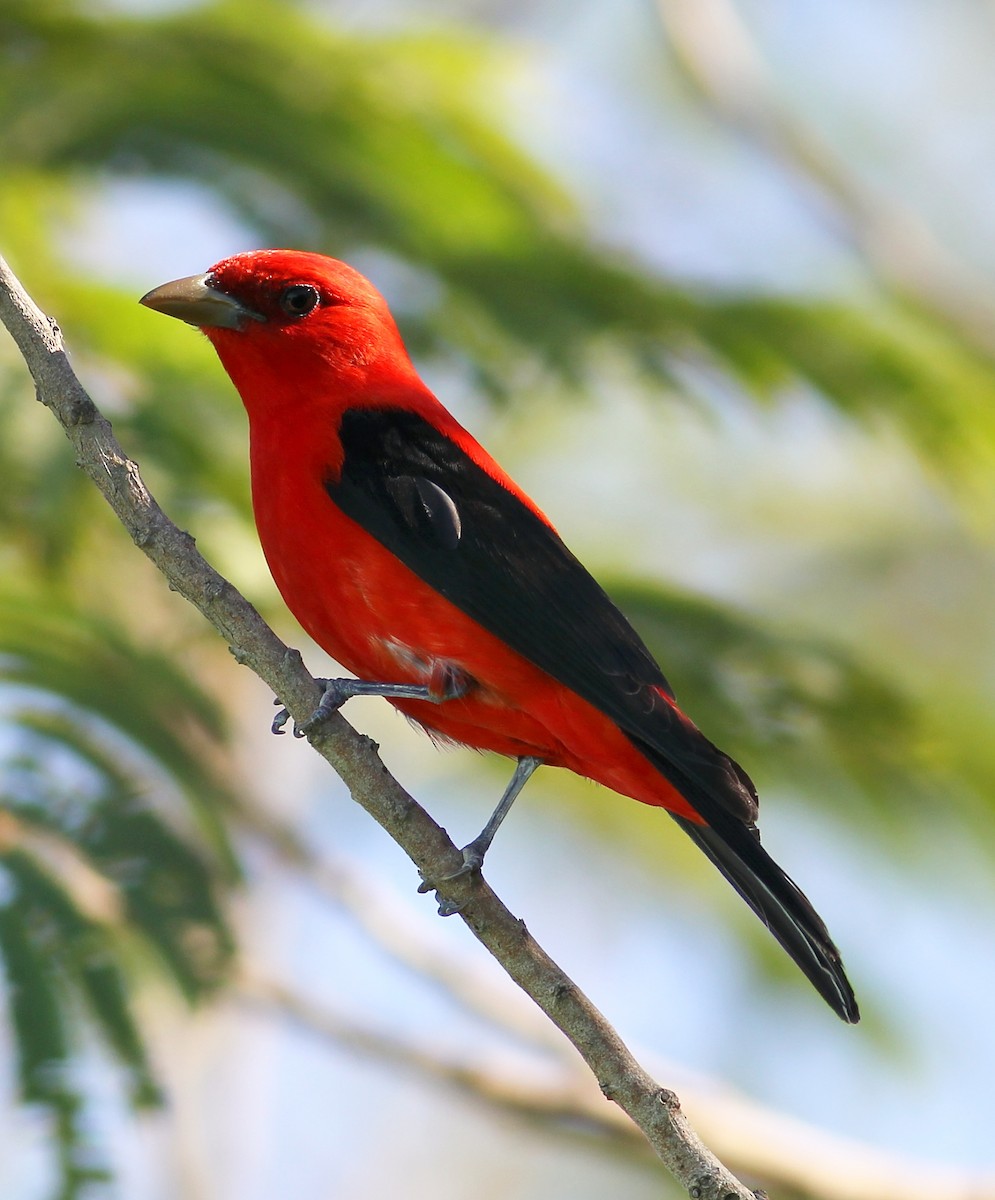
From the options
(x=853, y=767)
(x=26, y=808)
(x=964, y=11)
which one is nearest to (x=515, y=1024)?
(x=853, y=767)

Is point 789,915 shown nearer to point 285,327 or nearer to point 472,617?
point 472,617

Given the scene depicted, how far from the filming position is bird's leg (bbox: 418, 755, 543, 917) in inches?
137

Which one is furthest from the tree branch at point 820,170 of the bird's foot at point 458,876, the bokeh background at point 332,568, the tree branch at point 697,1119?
the bird's foot at point 458,876

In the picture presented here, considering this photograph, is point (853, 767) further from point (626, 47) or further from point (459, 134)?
point (626, 47)

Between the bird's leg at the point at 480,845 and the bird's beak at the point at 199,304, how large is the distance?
A: 56.6 inches

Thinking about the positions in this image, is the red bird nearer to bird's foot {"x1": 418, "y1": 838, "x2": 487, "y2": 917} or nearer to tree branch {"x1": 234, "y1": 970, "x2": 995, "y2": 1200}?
bird's foot {"x1": 418, "y1": 838, "x2": 487, "y2": 917}

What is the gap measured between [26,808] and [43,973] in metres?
0.41

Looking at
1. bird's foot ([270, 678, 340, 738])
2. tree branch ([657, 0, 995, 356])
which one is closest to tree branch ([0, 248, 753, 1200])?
bird's foot ([270, 678, 340, 738])

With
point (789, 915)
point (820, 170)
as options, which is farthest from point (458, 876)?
point (820, 170)

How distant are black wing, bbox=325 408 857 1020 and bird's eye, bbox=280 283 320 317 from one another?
393mm

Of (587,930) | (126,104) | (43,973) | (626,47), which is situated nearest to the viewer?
(43,973)

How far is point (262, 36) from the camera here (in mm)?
5977

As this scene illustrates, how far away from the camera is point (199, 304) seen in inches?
170

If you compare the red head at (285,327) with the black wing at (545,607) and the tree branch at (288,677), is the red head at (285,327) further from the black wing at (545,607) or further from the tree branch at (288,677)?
the tree branch at (288,677)
